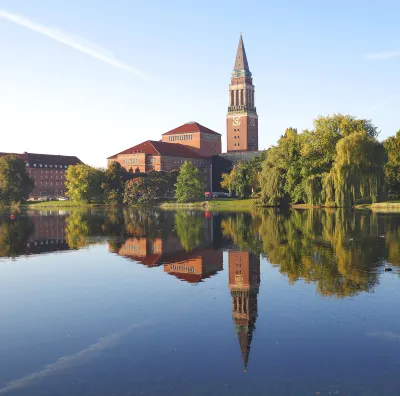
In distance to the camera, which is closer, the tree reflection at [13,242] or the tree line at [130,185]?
the tree reflection at [13,242]

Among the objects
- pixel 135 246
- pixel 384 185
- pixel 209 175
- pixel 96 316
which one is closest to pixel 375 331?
pixel 96 316

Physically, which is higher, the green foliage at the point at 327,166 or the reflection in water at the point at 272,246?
the green foliage at the point at 327,166

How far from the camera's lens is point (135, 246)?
35750 mm

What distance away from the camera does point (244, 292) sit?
2028 cm

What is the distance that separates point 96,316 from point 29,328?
2.25 metres

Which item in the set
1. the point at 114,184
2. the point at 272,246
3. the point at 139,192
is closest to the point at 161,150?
the point at 114,184

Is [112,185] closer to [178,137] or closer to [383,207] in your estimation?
[178,137]

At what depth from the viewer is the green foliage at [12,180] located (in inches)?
4488

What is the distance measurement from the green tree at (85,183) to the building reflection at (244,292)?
301ft

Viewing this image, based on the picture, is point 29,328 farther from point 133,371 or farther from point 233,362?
point 233,362

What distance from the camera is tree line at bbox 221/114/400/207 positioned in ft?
229

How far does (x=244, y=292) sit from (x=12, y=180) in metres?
105

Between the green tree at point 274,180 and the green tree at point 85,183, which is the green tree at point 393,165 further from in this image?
the green tree at point 85,183

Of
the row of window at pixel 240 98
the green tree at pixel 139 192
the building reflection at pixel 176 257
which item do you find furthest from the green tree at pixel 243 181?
the building reflection at pixel 176 257
